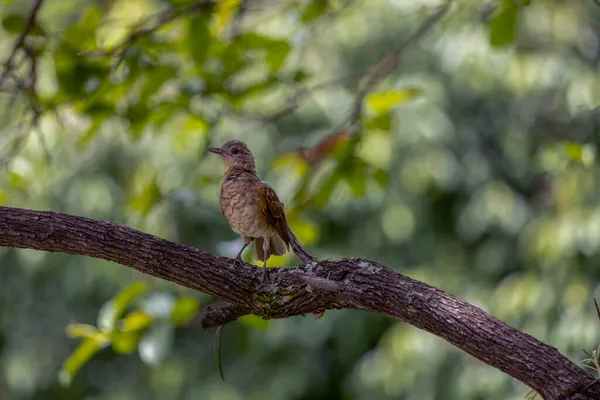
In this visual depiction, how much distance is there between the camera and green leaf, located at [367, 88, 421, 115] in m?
4.30

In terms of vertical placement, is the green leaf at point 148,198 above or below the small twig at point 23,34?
below

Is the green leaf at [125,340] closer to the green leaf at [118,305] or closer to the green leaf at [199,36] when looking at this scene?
the green leaf at [118,305]

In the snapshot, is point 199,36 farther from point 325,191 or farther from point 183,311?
point 183,311

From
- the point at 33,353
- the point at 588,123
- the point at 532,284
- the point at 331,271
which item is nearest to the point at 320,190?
the point at 331,271

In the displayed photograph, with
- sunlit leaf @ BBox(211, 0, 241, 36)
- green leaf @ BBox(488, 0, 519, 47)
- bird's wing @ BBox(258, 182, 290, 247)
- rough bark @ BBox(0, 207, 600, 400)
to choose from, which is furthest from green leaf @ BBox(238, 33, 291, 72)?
rough bark @ BBox(0, 207, 600, 400)

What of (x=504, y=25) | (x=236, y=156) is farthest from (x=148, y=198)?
(x=504, y=25)

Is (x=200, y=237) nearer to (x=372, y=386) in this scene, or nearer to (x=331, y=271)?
(x=372, y=386)

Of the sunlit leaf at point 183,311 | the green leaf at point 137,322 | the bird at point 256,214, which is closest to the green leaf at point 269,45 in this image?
the bird at point 256,214

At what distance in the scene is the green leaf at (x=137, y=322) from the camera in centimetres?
403

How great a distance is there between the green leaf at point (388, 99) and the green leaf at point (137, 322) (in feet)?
4.84

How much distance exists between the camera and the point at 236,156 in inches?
173

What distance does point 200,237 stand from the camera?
8969mm

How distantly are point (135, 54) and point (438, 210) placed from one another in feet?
16.1

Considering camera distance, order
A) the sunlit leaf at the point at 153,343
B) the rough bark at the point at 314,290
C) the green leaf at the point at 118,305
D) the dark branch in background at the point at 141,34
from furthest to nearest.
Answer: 1. the dark branch in background at the point at 141,34
2. the sunlit leaf at the point at 153,343
3. the green leaf at the point at 118,305
4. the rough bark at the point at 314,290
